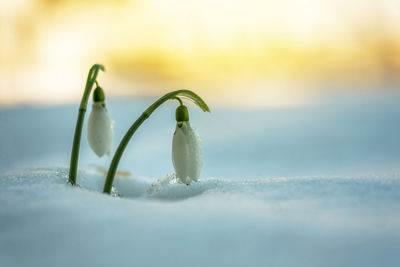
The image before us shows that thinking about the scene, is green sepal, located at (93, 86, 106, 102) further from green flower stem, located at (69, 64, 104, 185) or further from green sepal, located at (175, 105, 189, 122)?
green sepal, located at (175, 105, 189, 122)

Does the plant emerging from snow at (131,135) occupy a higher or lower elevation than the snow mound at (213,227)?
higher

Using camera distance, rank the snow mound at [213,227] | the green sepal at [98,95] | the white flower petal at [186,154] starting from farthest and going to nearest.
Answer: the green sepal at [98,95], the white flower petal at [186,154], the snow mound at [213,227]

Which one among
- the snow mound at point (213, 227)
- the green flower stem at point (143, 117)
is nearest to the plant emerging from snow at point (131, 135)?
the green flower stem at point (143, 117)

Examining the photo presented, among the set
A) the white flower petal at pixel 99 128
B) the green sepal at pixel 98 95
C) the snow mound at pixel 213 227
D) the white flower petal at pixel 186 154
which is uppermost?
the green sepal at pixel 98 95

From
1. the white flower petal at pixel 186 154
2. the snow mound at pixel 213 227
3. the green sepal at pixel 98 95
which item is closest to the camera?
the snow mound at pixel 213 227

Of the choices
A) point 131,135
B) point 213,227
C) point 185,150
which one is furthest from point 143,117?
point 213,227

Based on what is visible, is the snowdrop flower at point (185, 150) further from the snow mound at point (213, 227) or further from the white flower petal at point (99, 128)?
the white flower petal at point (99, 128)

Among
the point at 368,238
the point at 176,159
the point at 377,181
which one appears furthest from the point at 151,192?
the point at 368,238

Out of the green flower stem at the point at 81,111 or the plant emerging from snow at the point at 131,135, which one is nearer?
the plant emerging from snow at the point at 131,135

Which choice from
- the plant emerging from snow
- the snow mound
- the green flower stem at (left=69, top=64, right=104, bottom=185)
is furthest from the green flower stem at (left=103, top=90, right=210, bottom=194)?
the snow mound
